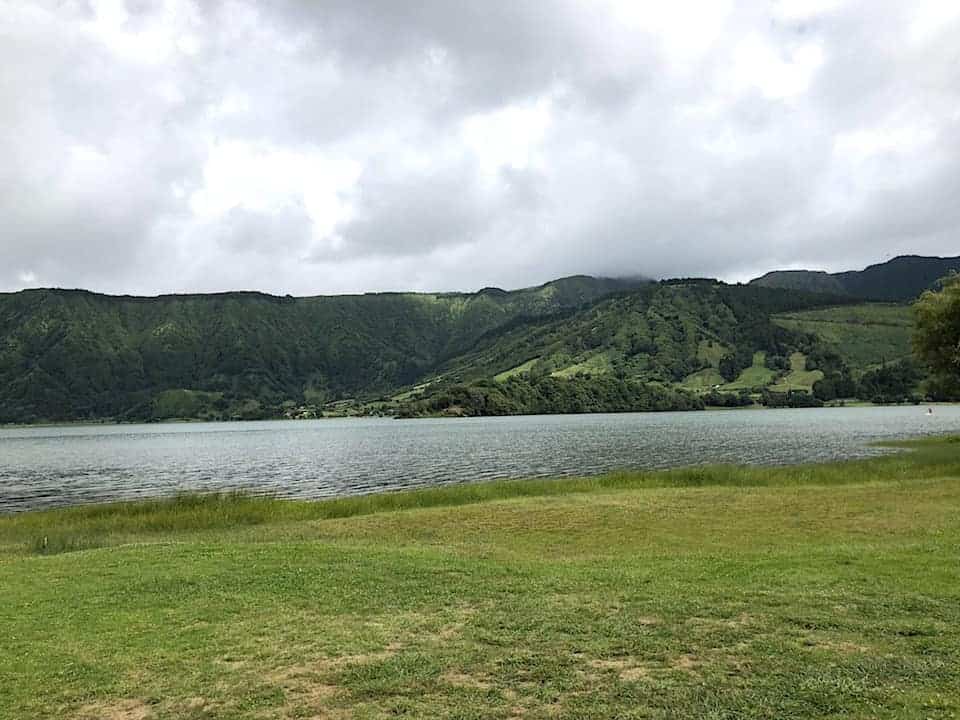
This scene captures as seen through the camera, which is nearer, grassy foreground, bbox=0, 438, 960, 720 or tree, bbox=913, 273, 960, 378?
grassy foreground, bbox=0, 438, 960, 720

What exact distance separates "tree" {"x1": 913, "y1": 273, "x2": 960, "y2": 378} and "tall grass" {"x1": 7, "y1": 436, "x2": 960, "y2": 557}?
14.7 m

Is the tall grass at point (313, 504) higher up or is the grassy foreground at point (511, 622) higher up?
the grassy foreground at point (511, 622)

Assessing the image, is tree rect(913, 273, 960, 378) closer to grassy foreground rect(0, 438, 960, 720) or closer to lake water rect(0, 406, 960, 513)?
lake water rect(0, 406, 960, 513)

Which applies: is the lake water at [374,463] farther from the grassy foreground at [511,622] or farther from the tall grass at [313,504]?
the grassy foreground at [511,622]

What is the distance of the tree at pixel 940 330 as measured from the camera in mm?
57875

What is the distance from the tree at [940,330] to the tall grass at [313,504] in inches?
578

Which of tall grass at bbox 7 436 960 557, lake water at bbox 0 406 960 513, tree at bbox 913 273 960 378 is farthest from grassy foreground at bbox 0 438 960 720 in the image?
tree at bbox 913 273 960 378

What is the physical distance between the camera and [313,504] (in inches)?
1511

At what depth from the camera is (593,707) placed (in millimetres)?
9469

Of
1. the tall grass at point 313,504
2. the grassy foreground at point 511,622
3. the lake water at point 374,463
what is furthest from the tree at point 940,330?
the grassy foreground at point 511,622

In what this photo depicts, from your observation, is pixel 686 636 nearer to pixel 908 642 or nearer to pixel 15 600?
pixel 908 642

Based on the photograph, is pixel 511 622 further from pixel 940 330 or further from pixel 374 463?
pixel 374 463

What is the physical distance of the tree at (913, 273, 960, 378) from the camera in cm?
5788

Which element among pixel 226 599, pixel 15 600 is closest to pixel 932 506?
pixel 226 599
